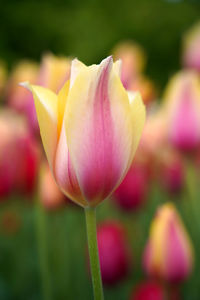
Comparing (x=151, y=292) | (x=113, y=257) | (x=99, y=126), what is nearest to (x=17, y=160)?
(x=113, y=257)

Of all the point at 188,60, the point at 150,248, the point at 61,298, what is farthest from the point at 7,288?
the point at 188,60

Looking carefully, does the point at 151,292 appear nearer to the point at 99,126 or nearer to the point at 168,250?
the point at 168,250

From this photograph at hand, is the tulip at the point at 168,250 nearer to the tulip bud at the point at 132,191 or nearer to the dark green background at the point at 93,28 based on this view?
the tulip bud at the point at 132,191

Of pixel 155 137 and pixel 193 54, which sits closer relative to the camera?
pixel 155 137

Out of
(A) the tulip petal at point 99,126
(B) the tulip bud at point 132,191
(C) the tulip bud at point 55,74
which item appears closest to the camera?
(A) the tulip petal at point 99,126

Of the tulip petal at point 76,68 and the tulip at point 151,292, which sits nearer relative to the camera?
the tulip petal at point 76,68

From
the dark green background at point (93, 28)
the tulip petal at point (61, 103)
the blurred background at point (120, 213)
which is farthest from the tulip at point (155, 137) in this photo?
the dark green background at point (93, 28)

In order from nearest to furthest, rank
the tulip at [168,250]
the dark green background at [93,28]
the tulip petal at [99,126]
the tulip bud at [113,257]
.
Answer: the tulip petal at [99,126] < the tulip at [168,250] < the tulip bud at [113,257] < the dark green background at [93,28]
